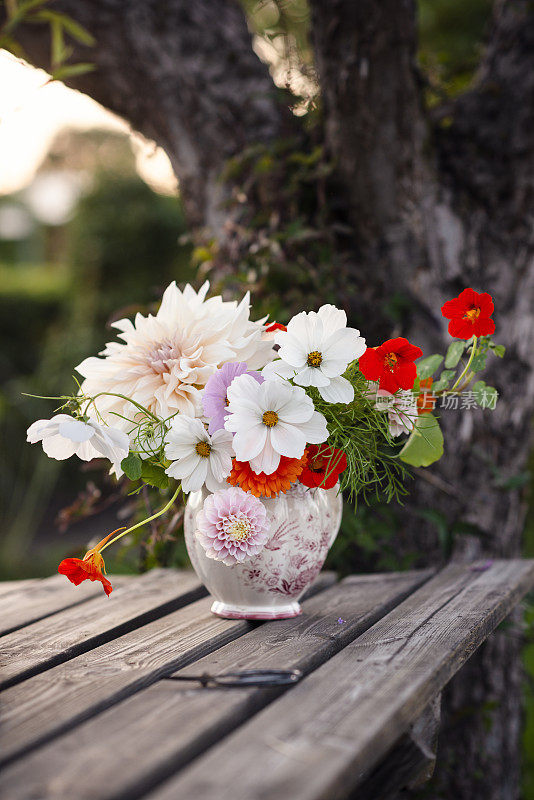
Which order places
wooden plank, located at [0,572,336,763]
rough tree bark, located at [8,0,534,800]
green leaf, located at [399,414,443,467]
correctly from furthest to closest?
1. rough tree bark, located at [8,0,534,800]
2. green leaf, located at [399,414,443,467]
3. wooden plank, located at [0,572,336,763]

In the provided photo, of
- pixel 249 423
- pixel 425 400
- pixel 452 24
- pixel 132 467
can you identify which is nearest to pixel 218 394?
pixel 249 423

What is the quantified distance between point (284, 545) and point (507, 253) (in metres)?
1.22

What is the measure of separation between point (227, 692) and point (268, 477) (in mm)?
358

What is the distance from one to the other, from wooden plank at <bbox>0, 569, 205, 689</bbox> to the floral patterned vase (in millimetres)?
188

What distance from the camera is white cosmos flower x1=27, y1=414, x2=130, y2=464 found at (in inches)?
40.6

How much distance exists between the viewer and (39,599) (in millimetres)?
1568

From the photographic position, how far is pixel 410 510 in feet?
6.26

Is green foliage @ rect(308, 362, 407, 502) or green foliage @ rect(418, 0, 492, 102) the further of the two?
green foliage @ rect(418, 0, 492, 102)

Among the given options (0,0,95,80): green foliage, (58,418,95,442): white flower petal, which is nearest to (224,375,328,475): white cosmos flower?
(58,418,95,442): white flower petal

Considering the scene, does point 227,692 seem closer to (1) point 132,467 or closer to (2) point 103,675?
(2) point 103,675

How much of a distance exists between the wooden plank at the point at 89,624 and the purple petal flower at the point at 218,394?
431mm

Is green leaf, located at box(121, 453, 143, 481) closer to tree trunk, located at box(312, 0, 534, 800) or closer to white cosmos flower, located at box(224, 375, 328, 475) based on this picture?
white cosmos flower, located at box(224, 375, 328, 475)

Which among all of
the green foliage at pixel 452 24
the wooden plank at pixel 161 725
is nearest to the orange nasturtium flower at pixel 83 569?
the wooden plank at pixel 161 725

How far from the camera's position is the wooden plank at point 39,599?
140 cm
